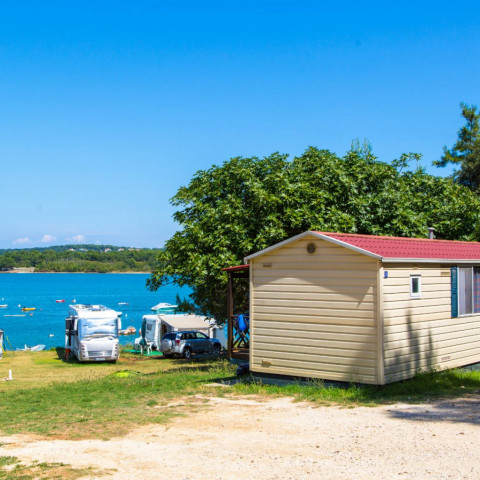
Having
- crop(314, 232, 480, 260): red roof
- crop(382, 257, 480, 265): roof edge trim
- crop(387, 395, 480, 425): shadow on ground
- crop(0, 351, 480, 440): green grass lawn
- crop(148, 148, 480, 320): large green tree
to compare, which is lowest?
crop(0, 351, 480, 440): green grass lawn

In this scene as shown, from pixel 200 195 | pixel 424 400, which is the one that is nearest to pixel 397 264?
pixel 424 400

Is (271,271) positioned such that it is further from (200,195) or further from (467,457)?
(200,195)

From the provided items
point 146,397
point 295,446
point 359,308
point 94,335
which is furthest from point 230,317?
point 94,335

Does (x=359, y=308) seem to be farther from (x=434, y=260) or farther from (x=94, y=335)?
(x=94, y=335)

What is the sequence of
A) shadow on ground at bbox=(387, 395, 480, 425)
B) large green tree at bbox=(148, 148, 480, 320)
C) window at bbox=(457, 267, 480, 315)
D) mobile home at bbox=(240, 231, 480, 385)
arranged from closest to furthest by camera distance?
shadow on ground at bbox=(387, 395, 480, 425), mobile home at bbox=(240, 231, 480, 385), window at bbox=(457, 267, 480, 315), large green tree at bbox=(148, 148, 480, 320)

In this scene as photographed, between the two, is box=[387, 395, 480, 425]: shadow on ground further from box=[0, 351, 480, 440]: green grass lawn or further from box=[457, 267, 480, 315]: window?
box=[457, 267, 480, 315]: window

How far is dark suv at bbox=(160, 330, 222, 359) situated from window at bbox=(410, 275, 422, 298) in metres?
19.8

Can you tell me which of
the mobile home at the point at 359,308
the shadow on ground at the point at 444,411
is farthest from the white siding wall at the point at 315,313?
the shadow on ground at the point at 444,411

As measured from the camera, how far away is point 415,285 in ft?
44.9

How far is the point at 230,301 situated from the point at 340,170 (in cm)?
786

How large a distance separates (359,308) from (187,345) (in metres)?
20.2

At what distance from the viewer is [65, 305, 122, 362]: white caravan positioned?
93.2 ft

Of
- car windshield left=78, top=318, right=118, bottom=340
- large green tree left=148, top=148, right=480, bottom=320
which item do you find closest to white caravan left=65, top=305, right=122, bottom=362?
car windshield left=78, top=318, right=118, bottom=340

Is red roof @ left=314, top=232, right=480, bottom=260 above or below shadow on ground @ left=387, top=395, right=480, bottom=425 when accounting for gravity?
above
